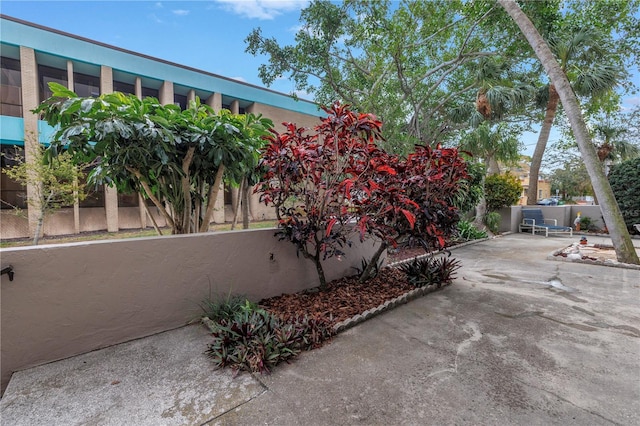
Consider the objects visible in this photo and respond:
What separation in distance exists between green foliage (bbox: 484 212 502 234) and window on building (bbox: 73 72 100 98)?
51.9ft

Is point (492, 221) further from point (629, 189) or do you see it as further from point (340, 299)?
point (340, 299)

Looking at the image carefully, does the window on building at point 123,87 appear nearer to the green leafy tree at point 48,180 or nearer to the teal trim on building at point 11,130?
the teal trim on building at point 11,130

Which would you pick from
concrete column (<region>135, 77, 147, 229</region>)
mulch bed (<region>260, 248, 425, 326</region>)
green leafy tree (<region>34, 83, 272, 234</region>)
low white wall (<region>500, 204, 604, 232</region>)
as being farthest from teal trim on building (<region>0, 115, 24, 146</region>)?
low white wall (<region>500, 204, 604, 232</region>)

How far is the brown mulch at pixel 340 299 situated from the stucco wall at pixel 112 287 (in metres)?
0.44

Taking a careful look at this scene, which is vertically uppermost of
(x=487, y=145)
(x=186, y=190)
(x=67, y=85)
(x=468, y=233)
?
(x=67, y=85)

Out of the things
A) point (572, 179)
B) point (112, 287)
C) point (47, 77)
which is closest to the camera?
point (112, 287)

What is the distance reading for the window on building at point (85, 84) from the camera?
437 inches

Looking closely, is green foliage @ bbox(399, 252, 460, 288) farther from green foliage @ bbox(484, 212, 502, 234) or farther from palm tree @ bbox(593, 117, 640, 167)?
palm tree @ bbox(593, 117, 640, 167)

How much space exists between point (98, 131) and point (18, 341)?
1898mm

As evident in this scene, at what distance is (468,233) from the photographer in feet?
29.8

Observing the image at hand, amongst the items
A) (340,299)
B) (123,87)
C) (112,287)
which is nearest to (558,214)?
(340,299)

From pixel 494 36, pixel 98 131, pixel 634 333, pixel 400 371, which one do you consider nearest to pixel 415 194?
pixel 400 371

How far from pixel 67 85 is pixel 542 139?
61.2 ft

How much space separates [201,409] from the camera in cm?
187
